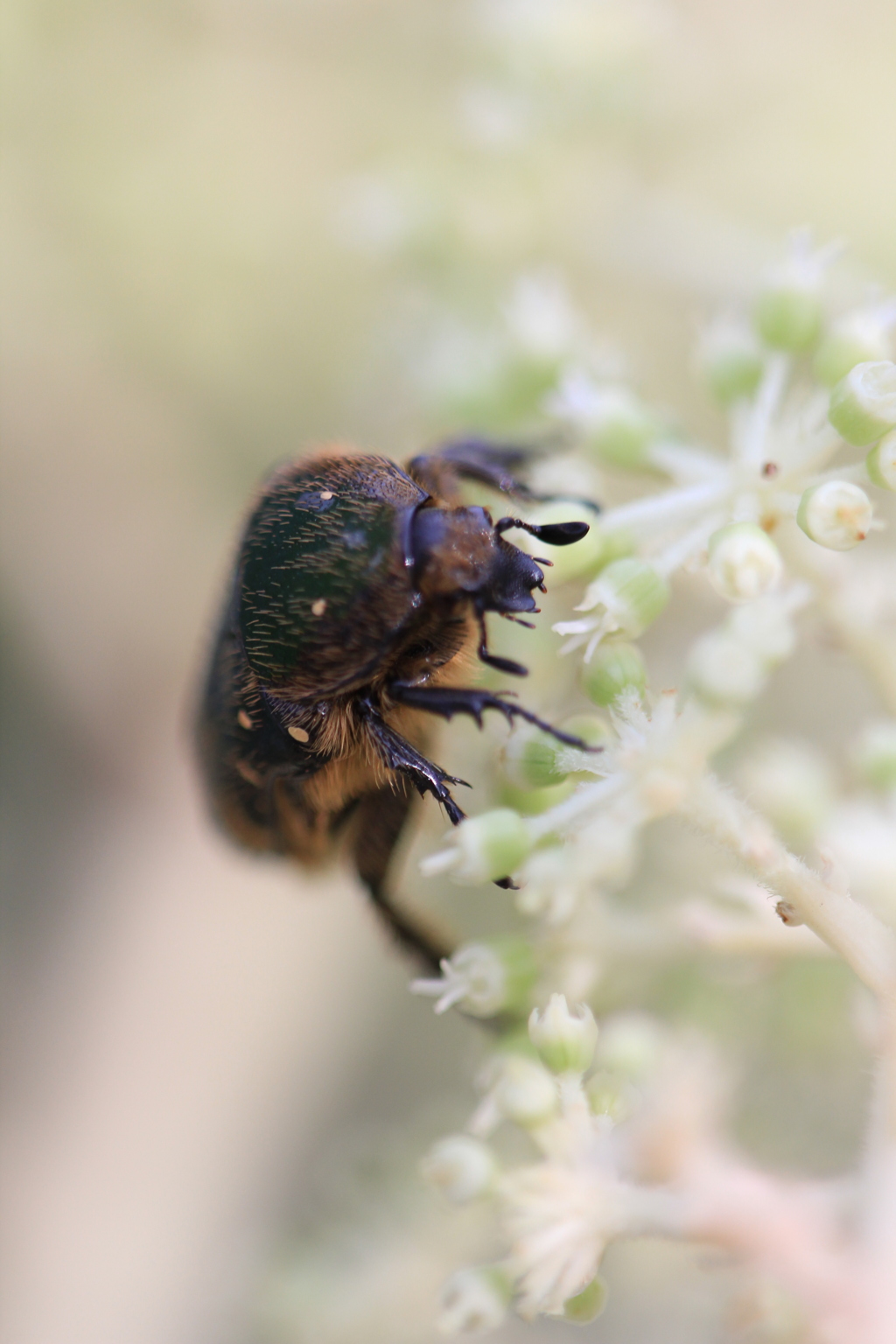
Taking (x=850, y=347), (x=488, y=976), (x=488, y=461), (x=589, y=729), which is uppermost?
(x=850, y=347)

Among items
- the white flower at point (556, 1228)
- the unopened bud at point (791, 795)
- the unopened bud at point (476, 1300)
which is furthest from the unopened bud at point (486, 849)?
the unopened bud at point (791, 795)

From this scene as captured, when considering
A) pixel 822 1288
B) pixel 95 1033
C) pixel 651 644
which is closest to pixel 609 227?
pixel 651 644

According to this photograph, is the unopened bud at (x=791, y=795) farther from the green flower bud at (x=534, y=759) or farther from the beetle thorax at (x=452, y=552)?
the beetle thorax at (x=452, y=552)

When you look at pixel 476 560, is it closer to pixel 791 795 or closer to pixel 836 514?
pixel 836 514

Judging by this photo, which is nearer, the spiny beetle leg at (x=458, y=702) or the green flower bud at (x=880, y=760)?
the spiny beetle leg at (x=458, y=702)

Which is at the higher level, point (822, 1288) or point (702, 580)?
point (702, 580)

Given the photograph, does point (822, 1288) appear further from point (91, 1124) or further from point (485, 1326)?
point (91, 1124)

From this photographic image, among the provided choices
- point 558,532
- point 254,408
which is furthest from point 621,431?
point 254,408
